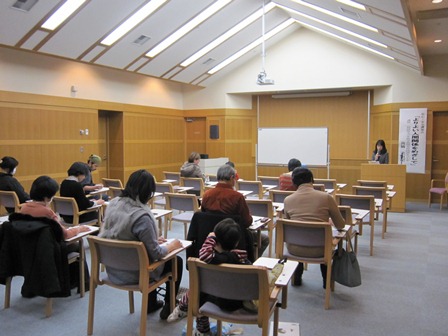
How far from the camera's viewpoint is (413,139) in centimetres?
941

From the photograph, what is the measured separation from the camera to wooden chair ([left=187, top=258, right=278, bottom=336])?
7.16 ft

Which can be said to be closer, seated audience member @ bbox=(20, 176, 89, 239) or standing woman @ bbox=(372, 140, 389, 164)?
seated audience member @ bbox=(20, 176, 89, 239)

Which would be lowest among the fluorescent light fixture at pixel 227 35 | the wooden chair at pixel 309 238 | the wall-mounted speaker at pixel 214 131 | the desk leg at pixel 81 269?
the desk leg at pixel 81 269

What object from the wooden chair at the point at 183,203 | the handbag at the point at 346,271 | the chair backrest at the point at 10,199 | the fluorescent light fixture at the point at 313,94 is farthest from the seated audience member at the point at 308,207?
the fluorescent light fixture at the point at 313,94

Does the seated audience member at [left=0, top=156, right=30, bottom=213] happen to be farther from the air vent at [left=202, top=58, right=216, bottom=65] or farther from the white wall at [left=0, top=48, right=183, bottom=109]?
the air vent at [left=202, top=58, right=216, bottom=65]

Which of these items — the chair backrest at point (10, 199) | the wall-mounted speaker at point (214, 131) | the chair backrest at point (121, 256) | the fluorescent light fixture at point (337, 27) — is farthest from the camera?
the wall-mounted speaker at point (214, 131)

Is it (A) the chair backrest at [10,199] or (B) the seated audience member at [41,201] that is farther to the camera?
(A) the chair backrest at [10,199]

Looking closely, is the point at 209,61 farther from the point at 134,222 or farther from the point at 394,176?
the point at 134,222

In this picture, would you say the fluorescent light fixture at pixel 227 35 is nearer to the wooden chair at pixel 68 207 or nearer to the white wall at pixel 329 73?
the white wall at pixel 329 73

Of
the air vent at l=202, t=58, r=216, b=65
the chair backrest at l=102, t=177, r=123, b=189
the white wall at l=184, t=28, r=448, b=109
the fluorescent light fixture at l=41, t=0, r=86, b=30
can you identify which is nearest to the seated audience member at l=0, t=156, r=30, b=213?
the chair backrest at l=102, t=177, r=123, b=189

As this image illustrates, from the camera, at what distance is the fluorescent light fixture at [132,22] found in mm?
7207

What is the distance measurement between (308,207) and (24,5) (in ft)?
17.2

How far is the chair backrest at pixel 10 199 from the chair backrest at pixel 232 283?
3.40 metres

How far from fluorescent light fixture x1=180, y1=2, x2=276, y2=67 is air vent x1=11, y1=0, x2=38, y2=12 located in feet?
14.5
